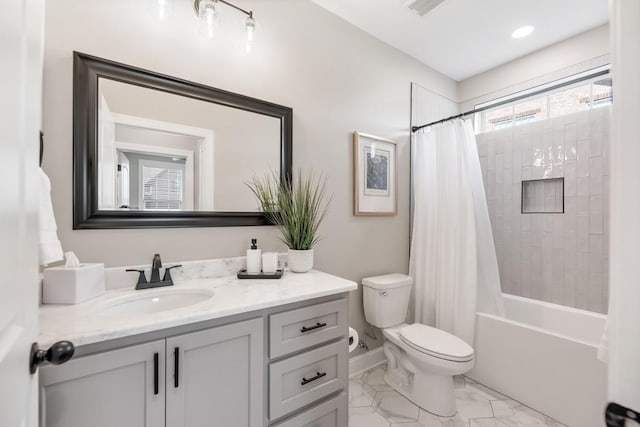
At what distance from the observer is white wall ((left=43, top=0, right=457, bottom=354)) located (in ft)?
3.81

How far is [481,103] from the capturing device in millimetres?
2822

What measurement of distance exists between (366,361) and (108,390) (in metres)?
1.79

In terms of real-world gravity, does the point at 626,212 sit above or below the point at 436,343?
above

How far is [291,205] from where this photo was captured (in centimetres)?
164

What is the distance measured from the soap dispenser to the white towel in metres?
0.77

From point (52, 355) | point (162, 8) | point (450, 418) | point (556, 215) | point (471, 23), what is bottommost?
point (450, 418)

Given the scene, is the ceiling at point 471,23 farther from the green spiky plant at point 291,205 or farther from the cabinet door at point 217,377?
the cabinet door at point 217,377

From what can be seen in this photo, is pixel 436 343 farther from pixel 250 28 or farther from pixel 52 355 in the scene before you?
pixel 250 28

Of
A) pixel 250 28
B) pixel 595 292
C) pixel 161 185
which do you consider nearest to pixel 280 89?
pixel 250 28

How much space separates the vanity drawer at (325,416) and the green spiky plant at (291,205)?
0.78 m

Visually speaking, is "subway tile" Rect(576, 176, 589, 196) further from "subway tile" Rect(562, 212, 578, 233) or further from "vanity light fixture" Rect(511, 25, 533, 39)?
"vanity light fixture" Rect(511, 25, 533, 39)

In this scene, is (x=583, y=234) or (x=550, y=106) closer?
(x=583, y=234)

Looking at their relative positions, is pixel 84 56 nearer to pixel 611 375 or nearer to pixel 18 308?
pixel 18 308

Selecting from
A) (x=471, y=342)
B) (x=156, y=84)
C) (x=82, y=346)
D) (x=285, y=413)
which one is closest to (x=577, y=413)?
(x=471, y=342)
